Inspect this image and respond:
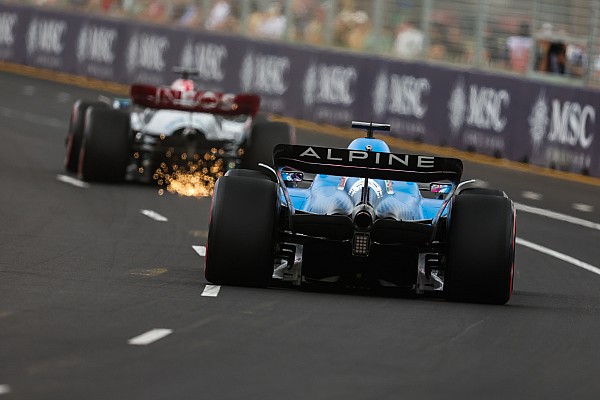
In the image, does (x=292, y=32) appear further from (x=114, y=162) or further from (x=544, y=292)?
(x=544, y=292)

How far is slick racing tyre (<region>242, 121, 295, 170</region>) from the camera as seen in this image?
2020cm

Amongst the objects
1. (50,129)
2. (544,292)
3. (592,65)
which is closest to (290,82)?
(50,129)

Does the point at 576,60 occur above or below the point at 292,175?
above

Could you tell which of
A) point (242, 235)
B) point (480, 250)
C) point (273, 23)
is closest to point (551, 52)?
point (273, 23)

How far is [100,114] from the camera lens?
65.0 ft

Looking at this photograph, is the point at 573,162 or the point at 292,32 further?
the point at 292,32

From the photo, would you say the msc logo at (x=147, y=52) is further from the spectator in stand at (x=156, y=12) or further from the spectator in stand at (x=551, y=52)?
the spectator in stand at (x=551, y=52)

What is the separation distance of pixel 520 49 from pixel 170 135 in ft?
33.3

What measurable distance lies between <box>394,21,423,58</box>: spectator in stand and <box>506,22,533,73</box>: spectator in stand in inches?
107

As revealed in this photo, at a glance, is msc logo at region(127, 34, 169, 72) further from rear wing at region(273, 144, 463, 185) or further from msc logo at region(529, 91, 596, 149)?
rear wing at region(273, 144, 463, 185)

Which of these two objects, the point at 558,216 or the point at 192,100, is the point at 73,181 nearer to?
the point at 192,100

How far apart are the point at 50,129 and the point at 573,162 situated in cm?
893

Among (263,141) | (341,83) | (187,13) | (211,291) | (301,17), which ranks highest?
(301,17)

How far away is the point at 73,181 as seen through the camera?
20.4 metres
